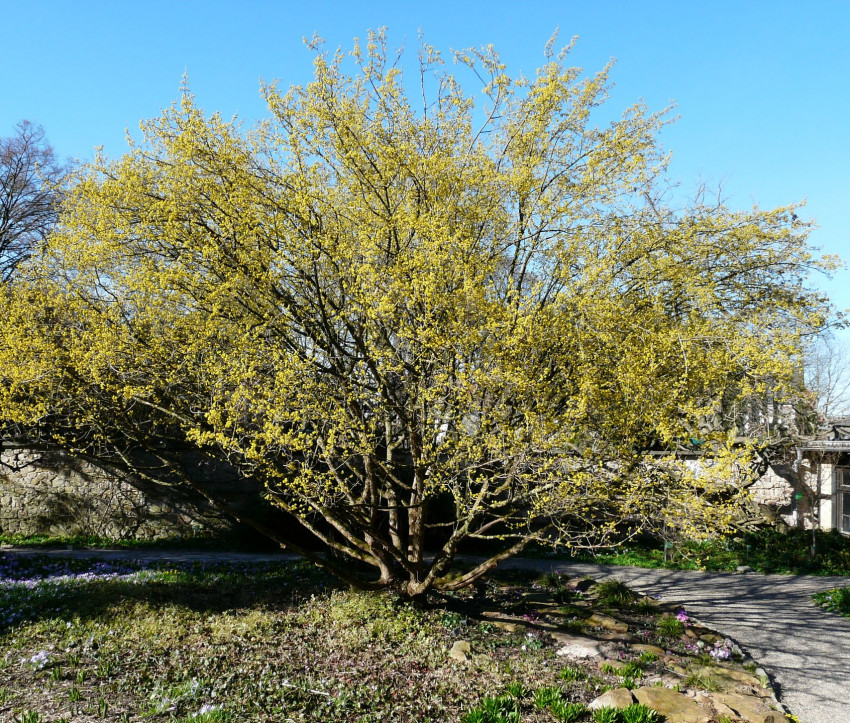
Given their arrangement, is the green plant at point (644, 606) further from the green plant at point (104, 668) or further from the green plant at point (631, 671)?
the green plant at point (104, 668)

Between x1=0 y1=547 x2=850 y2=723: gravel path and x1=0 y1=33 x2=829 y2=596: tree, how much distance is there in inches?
70.9

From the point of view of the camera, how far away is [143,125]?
6395 millimetres

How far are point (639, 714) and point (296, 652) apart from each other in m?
2.91

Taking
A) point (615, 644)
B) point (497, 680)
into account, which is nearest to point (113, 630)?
point (497, 680)

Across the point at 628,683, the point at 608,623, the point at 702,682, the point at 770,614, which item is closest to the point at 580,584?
the point at 608,623

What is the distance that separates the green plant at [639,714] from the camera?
4.37 meters

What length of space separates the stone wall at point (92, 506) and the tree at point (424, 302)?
602cm

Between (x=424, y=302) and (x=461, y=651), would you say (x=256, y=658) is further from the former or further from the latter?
(x=424, y=302)

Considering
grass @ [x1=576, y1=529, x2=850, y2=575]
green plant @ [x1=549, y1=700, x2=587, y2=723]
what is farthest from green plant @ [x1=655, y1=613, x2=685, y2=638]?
grass @ [x1=576, y1=529, x2=850, y2=575]

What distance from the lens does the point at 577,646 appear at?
6156 mm

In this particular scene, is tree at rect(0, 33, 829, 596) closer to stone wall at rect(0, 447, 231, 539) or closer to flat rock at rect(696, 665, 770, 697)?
flat rock at rect(696, 665, 770, 697)

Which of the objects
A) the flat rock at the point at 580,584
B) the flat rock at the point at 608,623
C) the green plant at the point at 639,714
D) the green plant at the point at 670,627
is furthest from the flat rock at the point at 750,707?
the flat rock at the point at 580,584

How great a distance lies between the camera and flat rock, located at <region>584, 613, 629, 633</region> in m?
6.99

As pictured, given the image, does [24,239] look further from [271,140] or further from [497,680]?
[497,680]
